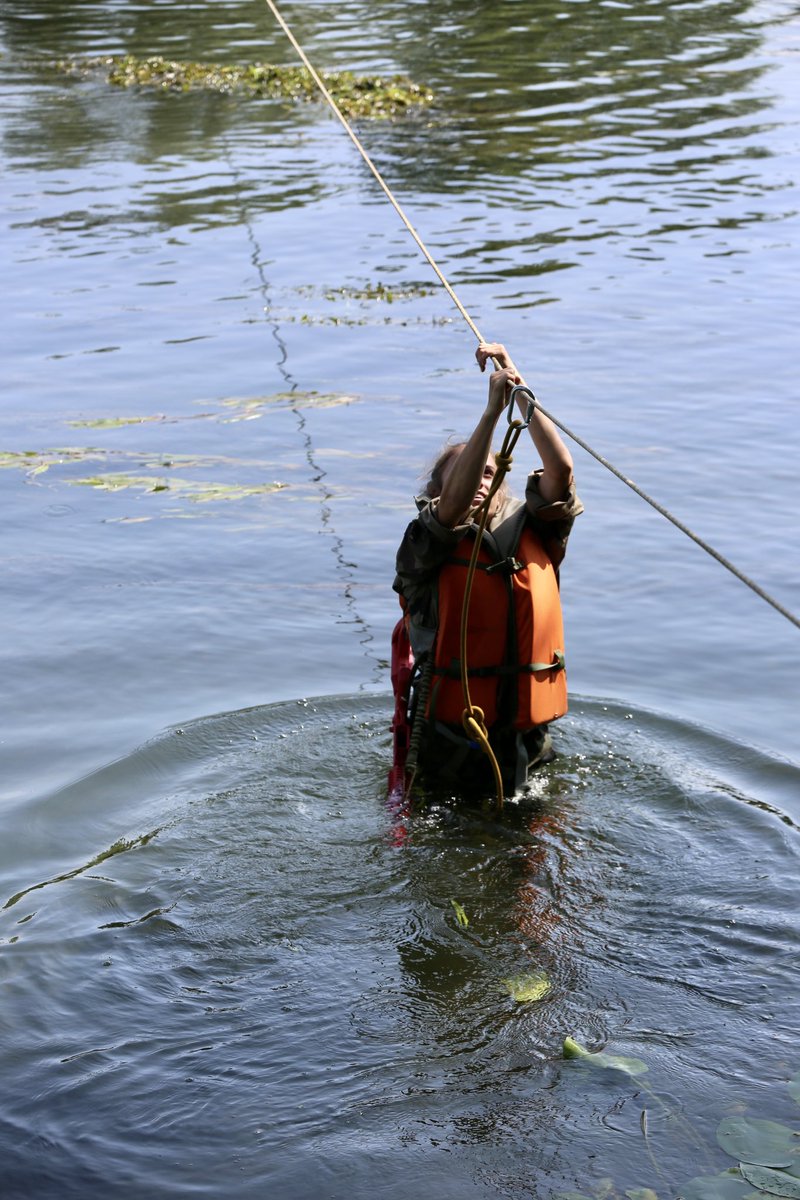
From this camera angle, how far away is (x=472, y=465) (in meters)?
5.67

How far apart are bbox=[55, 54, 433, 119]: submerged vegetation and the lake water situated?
2472 millimetres

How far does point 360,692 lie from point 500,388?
2.52m

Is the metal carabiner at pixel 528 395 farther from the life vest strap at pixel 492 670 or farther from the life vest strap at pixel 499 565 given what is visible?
the life vest strap at pixel 492 670

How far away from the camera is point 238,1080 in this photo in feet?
15.8

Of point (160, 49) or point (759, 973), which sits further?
point (160, 49)

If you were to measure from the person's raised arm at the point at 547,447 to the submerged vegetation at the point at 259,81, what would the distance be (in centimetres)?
1542

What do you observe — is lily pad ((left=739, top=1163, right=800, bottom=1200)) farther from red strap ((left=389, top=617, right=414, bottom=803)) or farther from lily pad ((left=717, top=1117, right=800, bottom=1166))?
red strap ((left=389, top=617, right=414, bottom=803))

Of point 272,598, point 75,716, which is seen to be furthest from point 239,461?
point 75,716

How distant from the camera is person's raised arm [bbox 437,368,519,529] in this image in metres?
5.53

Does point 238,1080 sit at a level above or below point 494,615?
below

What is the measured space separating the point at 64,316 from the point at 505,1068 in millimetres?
9939

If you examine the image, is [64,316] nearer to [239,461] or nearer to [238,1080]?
[239,461]

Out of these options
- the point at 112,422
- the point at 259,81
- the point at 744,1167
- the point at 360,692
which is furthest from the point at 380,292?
the point at 744,1167

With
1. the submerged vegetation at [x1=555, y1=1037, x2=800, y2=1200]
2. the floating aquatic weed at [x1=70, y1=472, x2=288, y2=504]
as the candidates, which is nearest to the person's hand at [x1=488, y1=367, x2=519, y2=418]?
the submerged vegetation at [x1=555, y1=1037, x2=800, y2=1200]
